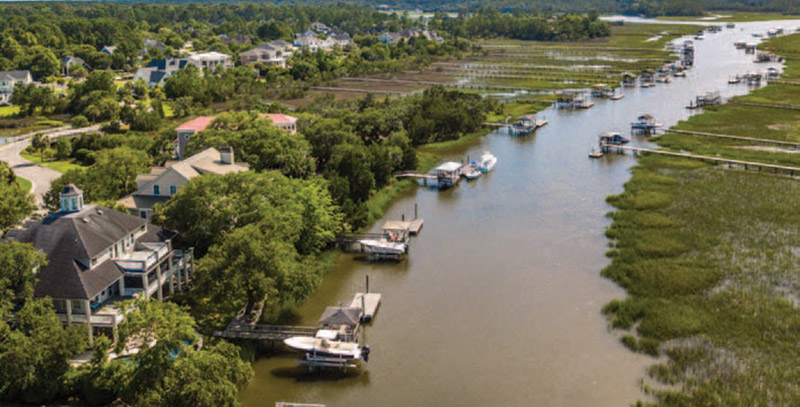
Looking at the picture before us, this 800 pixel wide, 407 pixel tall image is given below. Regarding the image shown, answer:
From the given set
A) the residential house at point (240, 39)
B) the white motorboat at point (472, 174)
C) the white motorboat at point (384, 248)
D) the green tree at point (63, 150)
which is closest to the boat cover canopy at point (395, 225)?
the white motorboat at point (384, 248)

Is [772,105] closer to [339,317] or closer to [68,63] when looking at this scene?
[339,317]

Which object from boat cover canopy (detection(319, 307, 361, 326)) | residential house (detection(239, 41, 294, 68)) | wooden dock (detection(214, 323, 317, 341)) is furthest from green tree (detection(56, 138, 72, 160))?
residential house (detection(239, 41, 294, 68))

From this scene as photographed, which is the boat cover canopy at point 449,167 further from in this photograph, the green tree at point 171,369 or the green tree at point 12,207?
the green tree at point 171,369

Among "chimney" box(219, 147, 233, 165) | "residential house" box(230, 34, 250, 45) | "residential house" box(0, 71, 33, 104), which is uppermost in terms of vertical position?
"residential house" box(230, 34, 250, 45)

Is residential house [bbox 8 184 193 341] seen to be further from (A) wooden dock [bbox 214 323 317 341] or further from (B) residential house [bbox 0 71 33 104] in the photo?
(B) residential house [bbox 0 71 33 104]

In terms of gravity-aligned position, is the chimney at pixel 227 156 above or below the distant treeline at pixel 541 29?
below
